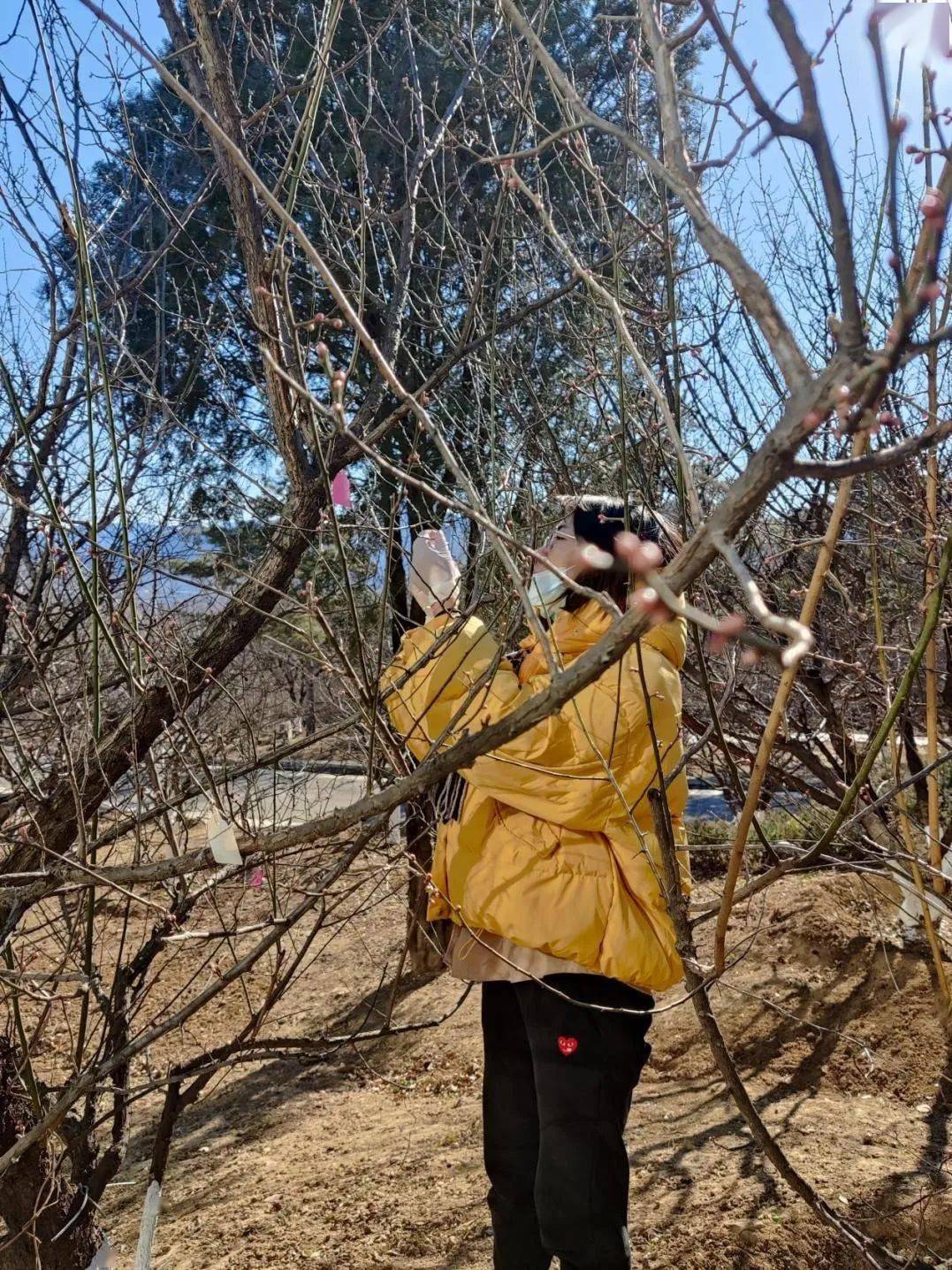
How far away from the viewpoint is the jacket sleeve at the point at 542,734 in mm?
1938

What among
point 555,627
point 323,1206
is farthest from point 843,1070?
point 555,627

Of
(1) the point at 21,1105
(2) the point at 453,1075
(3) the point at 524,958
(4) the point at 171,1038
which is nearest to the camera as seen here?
(3) the point at 524,958

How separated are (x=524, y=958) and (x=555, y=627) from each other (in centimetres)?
70

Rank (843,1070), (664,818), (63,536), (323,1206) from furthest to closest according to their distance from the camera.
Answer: (843,1070) → (323,1206) → (664,818) → (63,536)

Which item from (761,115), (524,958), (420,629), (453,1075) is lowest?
(453,1075)

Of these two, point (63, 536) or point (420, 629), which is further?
point (420, 629)

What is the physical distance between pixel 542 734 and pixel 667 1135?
7.39ft

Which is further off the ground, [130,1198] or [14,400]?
[14,400]

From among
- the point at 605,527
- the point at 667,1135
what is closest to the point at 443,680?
the point at 605,527

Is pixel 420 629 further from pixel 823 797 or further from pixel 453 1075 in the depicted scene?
pixel 453 1075

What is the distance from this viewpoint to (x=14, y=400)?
4.70 feet

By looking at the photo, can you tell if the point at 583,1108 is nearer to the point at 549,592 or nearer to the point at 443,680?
the point at 443,680

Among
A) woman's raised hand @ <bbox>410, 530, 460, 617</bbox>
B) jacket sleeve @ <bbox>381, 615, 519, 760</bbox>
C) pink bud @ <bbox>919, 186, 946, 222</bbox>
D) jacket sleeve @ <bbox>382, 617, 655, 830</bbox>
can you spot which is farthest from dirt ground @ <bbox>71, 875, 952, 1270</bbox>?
pink bud @ <bbox>919, 186, 946, 222</bbox>

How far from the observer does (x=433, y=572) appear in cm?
229
